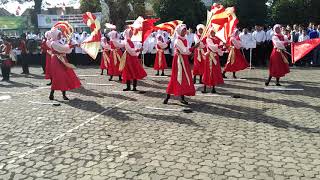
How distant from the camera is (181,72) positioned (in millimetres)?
9859

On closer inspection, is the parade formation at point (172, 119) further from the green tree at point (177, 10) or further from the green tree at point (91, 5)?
the green tree at point (91, 5)

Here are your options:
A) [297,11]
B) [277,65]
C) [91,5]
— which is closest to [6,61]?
[277,65]

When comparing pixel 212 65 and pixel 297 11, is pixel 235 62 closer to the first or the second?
pixel 212 65

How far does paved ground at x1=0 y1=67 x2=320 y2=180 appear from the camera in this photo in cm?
581

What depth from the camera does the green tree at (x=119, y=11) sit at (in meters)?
32.9

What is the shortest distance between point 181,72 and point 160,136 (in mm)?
2772

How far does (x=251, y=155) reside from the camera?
6336 mm

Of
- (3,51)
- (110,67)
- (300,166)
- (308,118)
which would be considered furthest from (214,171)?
(3,51)

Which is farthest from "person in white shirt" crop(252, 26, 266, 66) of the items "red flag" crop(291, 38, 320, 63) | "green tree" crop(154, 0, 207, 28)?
"red flag" crop(291, 38, 320, 63)

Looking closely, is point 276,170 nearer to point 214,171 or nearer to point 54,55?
point 214,171

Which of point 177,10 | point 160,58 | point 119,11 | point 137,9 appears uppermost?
point 137,9

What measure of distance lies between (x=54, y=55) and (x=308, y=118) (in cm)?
651

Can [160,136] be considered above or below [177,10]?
below

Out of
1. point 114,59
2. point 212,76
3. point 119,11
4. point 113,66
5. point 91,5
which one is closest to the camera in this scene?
point 212,76
